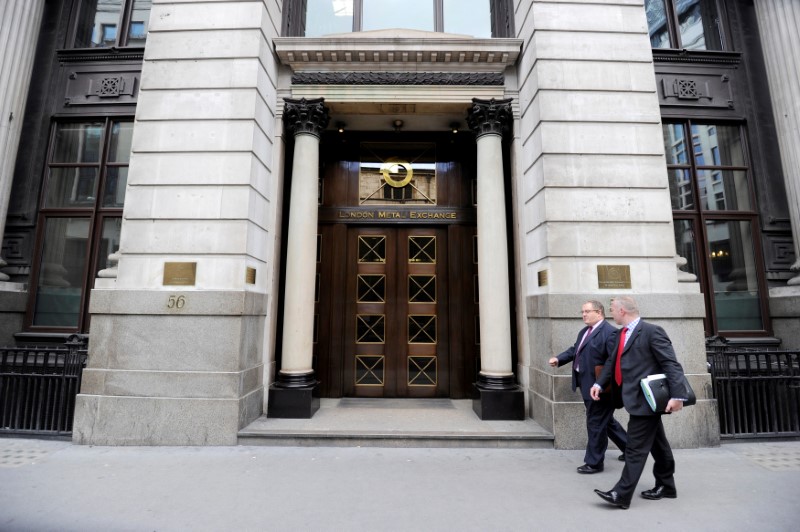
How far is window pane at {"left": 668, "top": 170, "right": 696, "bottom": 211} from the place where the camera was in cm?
891

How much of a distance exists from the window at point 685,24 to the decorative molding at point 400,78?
500 centimetres

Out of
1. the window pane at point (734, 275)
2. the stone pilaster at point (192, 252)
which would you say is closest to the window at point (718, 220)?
the window pane at point (734, 275)

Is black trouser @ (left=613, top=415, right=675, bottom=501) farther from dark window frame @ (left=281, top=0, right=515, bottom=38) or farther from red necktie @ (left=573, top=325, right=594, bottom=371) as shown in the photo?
dark window frame @ (left=281, top=0, right=515, bottom=38)

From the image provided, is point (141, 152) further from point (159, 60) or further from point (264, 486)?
point (264, 486)

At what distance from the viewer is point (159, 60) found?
725 centimetres

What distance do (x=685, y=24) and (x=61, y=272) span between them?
1618cm

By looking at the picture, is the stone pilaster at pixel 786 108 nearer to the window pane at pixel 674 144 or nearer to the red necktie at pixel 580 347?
the window pane at pixel 674 144

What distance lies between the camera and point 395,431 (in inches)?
247

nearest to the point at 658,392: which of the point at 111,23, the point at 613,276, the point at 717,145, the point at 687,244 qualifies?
the point at 613,276

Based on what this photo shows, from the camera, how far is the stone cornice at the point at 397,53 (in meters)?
7.85

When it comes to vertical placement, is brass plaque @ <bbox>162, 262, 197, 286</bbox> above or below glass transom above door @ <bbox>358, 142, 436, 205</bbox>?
below

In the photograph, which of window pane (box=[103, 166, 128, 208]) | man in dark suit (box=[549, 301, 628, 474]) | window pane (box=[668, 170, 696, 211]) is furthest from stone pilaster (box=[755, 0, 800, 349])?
window pane (box=[103, 166, 128, 208])

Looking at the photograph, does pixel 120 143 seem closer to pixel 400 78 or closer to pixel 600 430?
pixel 400 78

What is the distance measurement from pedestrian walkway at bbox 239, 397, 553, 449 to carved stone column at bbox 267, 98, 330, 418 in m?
0.41
